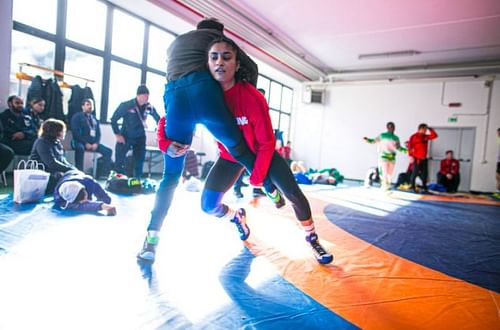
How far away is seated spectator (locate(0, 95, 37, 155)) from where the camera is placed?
4203 mm

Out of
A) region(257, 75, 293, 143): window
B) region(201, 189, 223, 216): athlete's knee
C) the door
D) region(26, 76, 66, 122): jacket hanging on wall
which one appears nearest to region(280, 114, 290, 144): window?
region(257, 75, 293, 143): window

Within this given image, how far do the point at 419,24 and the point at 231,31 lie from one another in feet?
13.0

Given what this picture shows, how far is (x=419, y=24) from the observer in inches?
259

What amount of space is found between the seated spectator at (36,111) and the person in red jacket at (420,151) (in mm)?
7736

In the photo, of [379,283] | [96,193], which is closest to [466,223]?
[379,283]

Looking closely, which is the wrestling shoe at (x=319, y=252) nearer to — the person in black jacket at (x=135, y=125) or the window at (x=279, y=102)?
the person in black jacket at (x=135, y=125)

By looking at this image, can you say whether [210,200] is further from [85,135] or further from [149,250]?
[85,135]

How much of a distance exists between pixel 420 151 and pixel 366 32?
3.15m

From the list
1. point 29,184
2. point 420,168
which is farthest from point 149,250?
point 420,168

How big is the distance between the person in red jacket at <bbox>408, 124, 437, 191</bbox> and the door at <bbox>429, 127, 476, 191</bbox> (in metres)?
2.29

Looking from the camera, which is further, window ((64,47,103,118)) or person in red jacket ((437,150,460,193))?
person in red jacket ((437,150,460,193))

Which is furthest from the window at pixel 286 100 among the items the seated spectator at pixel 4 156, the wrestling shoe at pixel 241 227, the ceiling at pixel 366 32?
the wrestling shoe at pixel 241 227

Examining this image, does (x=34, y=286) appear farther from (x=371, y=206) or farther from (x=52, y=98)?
(x=52, y=98)

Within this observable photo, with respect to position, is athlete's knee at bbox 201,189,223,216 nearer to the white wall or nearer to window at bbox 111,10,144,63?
window at bbox 111,10,144,63
